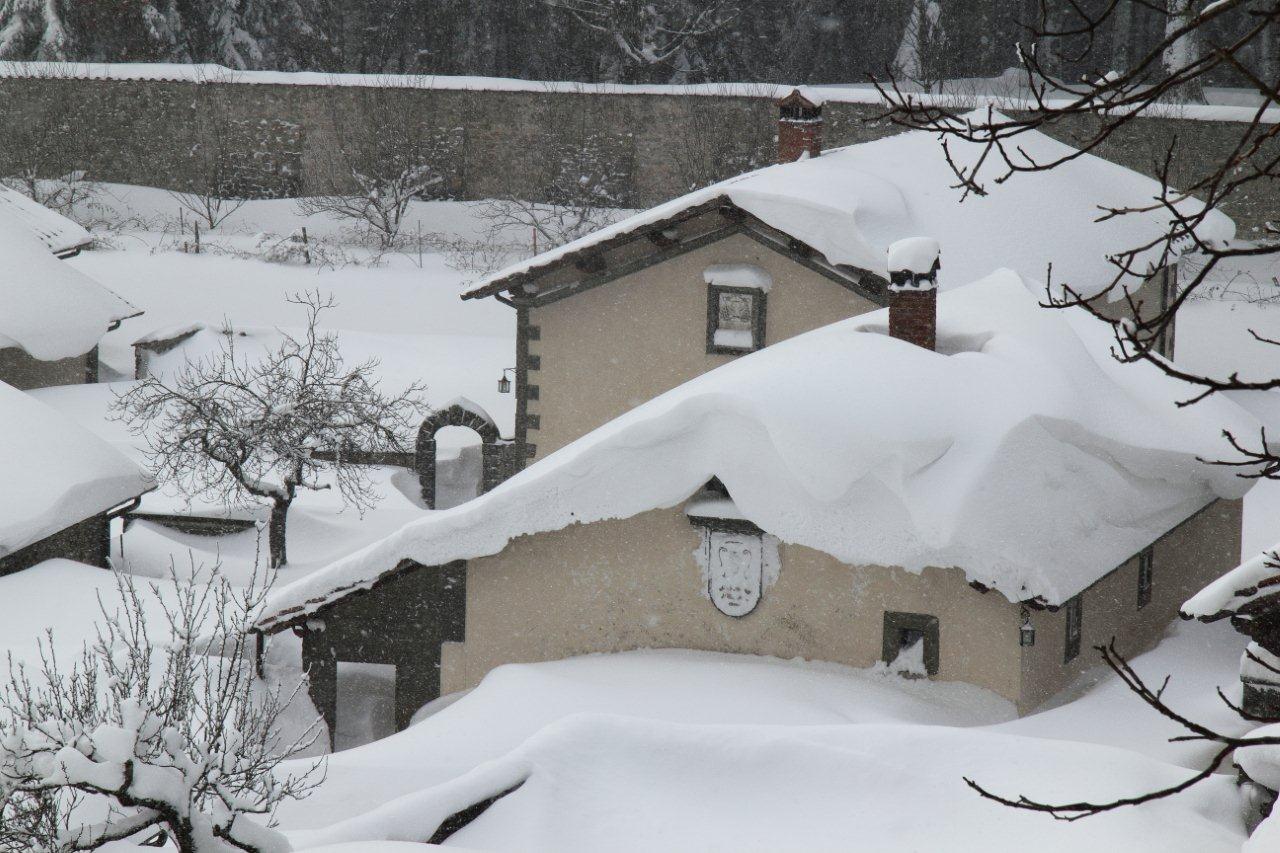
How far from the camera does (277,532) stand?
2269cm

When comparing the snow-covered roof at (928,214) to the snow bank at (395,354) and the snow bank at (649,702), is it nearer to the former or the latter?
the snow bank at (649,702)

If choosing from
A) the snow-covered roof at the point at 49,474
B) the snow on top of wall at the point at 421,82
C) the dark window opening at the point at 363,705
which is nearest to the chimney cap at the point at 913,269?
the dark window opening at the point at 363,705

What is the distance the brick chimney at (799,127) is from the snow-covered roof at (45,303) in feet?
46.1

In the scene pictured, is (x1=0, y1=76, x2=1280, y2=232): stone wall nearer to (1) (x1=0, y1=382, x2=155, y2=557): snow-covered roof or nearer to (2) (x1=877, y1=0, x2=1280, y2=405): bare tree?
(2) (x1=877, y1=0, x2=1280, y2=405): bare tree

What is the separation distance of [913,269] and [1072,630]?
3.51m

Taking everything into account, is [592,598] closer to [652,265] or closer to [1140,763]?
[1140,763]

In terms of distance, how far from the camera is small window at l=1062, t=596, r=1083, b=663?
1342 cm

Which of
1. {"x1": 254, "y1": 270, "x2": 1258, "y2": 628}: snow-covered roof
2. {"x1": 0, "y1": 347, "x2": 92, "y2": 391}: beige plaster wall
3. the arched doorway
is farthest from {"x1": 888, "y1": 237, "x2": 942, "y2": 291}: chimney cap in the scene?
{"x1": 0, "y1": 347, "x2": 92, "y2": 391}: beige plaster wall

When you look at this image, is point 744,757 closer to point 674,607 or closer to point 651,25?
point 674,607

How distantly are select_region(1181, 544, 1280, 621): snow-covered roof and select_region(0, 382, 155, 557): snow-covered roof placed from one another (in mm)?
14020

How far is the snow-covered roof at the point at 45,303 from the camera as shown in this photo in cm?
2841

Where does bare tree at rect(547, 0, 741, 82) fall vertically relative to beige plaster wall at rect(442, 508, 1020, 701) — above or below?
above

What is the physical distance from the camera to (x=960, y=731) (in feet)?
31.7

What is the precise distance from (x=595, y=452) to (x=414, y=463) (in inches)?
586
